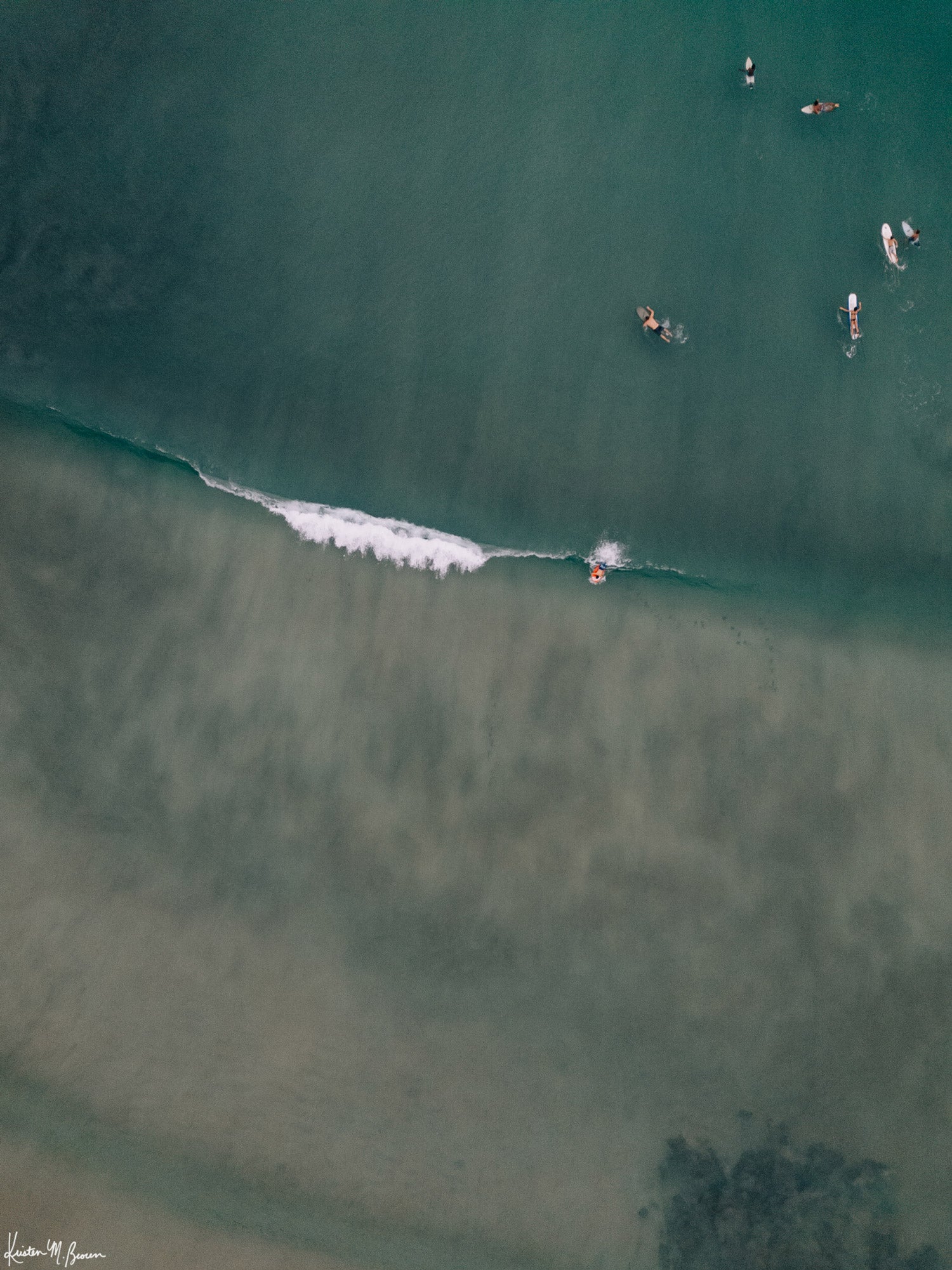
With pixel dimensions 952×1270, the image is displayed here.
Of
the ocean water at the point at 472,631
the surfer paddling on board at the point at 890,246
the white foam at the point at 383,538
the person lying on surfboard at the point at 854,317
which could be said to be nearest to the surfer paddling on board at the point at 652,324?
the ocean water at the point at 472,631

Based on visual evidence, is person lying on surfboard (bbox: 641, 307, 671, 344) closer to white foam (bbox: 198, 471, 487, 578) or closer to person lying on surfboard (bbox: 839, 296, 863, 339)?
person lying on surfboard (bbox: 839, 296, 863, 339)

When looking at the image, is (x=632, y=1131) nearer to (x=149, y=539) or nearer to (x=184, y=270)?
(x=149, y=539)

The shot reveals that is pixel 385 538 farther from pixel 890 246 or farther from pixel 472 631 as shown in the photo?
pixel 890 246

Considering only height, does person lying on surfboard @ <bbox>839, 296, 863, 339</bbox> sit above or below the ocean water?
above

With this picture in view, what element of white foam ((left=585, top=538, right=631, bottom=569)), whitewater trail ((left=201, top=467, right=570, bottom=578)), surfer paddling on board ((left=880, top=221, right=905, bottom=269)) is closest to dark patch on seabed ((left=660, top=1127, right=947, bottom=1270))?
white foam ((left=585, top=538, right=631, bottom=569))

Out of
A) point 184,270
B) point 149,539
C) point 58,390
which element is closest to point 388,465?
point 149,539

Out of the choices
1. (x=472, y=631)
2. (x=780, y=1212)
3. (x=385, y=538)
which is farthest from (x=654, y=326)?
(x=780, y=1212)
